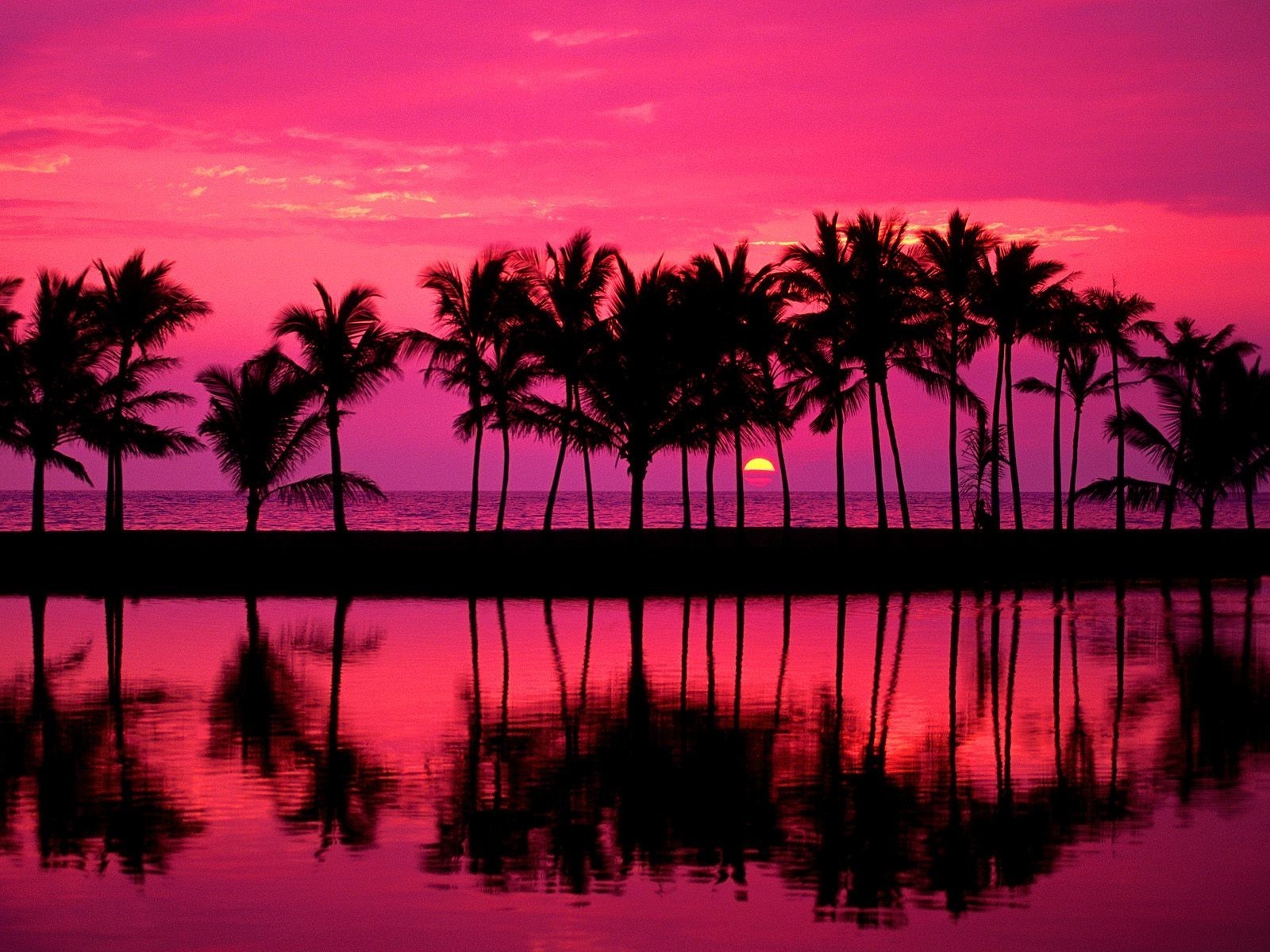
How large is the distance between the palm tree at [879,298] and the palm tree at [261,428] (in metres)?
14.4

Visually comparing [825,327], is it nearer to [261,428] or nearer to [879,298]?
[879,298]

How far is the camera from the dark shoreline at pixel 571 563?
34.2 meters

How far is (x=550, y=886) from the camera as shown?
27.3 feet

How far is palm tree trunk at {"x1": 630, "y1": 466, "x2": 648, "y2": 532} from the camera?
38.3 metres

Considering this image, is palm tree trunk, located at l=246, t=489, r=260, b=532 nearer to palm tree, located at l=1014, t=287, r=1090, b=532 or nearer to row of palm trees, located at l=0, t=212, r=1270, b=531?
row of palm trees, located at l=0, t=212, r=1270, b=531

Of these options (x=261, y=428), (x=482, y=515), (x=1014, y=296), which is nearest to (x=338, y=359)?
(x=261, y=428)

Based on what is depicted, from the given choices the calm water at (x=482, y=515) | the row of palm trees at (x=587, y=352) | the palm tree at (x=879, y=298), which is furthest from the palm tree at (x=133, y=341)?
the calm water at (x=482, y=515)

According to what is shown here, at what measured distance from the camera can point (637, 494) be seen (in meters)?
39.6

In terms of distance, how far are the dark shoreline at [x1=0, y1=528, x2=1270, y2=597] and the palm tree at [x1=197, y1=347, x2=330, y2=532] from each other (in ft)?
5.60

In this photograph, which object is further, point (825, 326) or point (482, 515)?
point (482, 515)

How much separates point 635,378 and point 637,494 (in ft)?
10.9

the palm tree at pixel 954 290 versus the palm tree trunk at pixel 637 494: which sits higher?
the palm tree at pixel 954 290

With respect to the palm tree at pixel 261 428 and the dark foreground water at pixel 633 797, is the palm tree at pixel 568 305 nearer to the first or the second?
the palm tree at pixel 261 428

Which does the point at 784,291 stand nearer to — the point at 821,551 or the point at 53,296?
the point at 821,551
